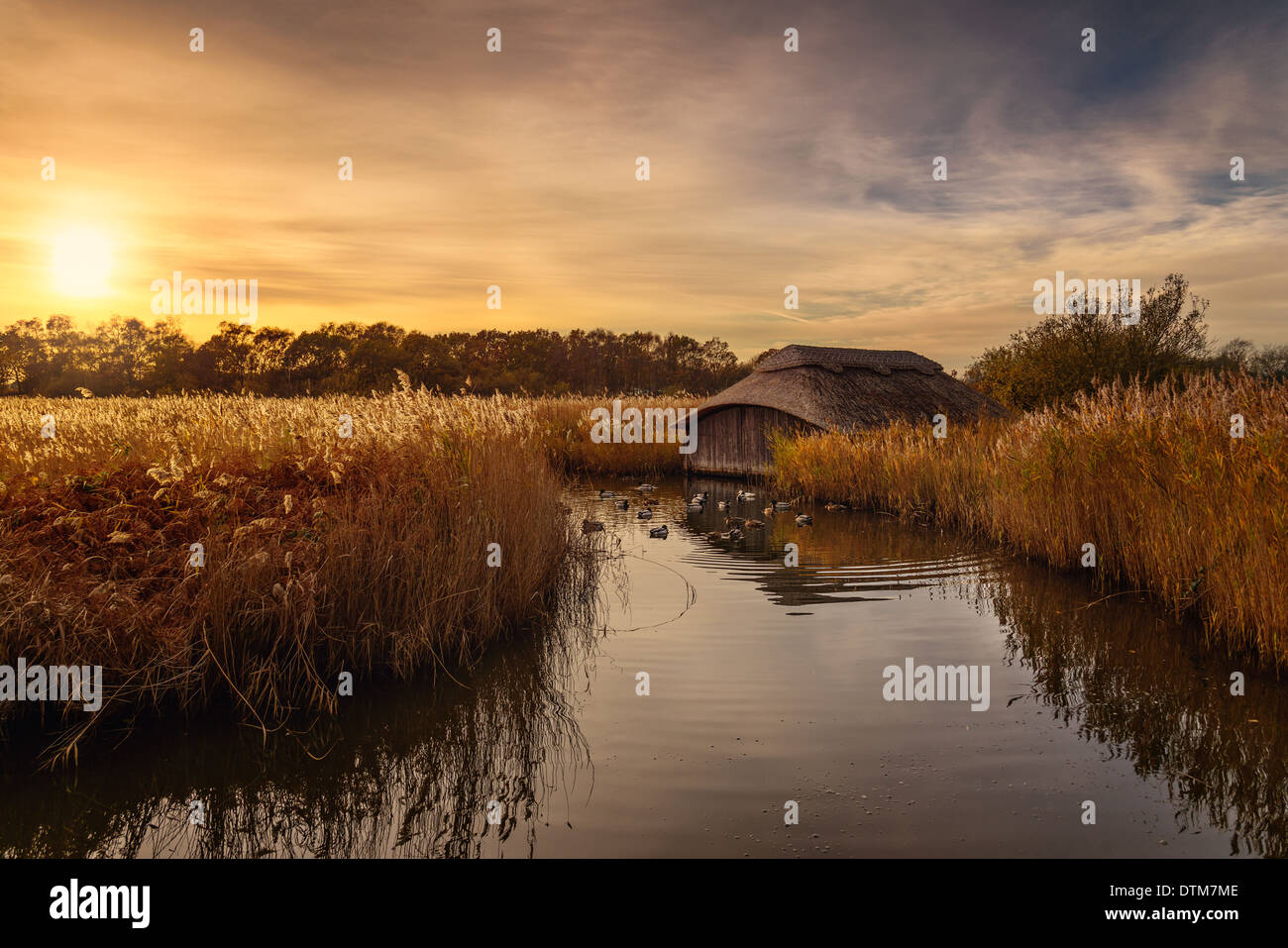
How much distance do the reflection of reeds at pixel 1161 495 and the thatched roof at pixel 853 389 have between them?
28.4 ft

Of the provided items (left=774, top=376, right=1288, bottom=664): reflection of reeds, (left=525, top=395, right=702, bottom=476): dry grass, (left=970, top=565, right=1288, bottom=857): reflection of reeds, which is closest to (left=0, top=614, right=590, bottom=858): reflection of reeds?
(left=970, top=565, right=1288, bottom=857): reflection of reeds

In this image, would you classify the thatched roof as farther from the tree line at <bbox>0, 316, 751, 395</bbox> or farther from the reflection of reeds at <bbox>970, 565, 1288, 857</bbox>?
the tree line at <bbox>0, 316, 751, 395</bbox>

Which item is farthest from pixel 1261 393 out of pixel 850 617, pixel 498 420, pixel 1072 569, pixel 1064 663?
pixel 498 420

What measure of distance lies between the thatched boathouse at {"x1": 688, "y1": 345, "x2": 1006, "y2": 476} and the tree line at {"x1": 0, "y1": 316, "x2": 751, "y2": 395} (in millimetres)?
24725

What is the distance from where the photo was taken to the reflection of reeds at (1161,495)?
21.9 ft

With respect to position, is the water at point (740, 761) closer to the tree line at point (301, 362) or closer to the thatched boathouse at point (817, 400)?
the thatched boathouse at point (817, 400)

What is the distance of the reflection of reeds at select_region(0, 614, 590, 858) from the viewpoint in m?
4.12

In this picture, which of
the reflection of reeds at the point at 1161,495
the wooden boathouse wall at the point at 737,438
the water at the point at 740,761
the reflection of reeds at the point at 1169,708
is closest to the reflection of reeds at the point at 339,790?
the water at the point at 740,761

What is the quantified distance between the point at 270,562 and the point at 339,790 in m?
2.27

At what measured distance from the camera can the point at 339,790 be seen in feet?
15.3

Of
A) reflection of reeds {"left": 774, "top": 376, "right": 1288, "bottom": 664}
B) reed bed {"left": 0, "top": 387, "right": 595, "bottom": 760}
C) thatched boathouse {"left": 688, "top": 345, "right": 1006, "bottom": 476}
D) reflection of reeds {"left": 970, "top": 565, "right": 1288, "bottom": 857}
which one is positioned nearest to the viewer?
reflection of reeds {"left": 970, "top": 565, "right": 1288, "bottom": 857}
